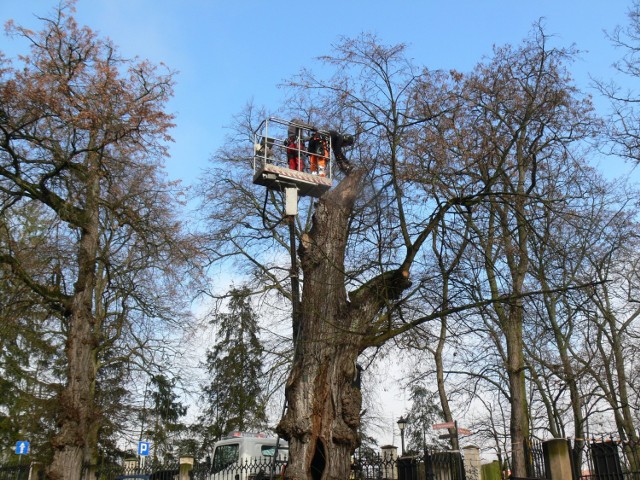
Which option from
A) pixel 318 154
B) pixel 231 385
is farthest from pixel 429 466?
pixel 231 385

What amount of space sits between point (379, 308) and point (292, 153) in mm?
3424

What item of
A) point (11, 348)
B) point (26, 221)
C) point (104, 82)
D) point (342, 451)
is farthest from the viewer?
point (11, 348)

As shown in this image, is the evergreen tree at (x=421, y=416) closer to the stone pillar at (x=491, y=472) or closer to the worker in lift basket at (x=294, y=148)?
the stone pillar at (x=491, y=472)

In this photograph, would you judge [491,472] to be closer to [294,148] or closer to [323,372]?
[323,372]

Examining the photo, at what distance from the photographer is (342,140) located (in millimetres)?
11203

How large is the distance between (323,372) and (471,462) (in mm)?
12669

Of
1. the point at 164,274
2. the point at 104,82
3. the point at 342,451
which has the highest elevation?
the point at 104,82

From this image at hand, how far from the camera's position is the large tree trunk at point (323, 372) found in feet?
30.5

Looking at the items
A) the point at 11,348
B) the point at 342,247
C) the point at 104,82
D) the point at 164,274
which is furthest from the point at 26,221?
the point at 342,247

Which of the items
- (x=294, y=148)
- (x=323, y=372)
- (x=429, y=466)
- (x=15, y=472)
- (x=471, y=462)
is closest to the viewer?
(x=323, y=372)

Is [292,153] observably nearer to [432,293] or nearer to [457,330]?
[432,293]

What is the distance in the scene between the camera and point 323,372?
973 centimetres

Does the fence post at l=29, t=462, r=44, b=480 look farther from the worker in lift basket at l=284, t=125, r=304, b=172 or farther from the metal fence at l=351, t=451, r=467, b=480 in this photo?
the worker in lift basket at l=284, t=125, r=304, b=172

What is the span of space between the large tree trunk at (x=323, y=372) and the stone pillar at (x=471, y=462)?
36.8 ft
